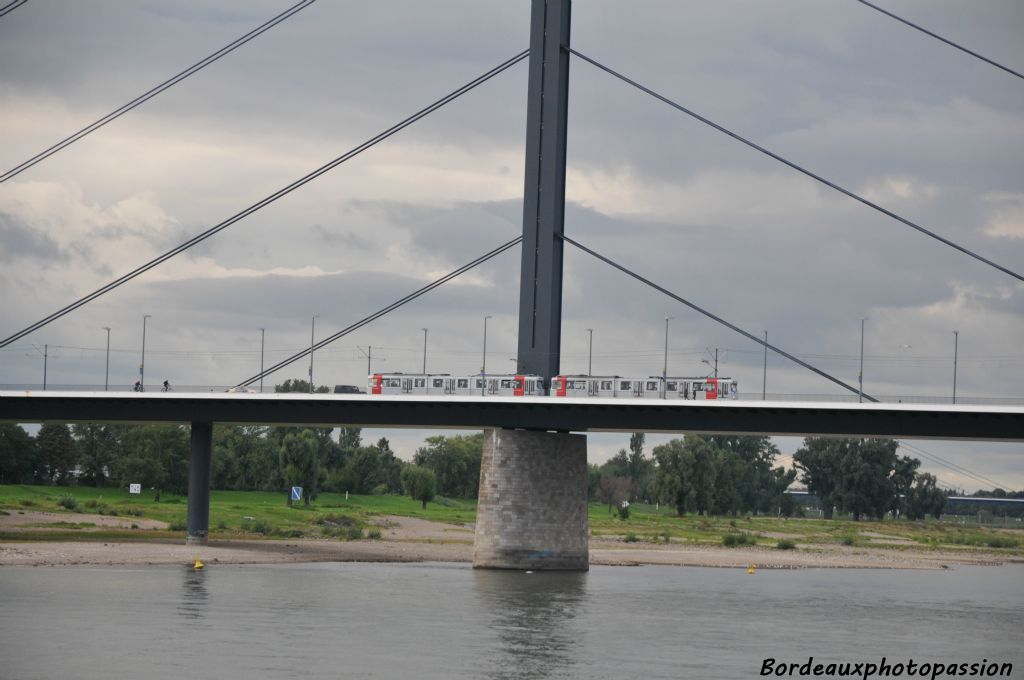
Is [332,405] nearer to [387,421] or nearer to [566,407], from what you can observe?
[387,421]

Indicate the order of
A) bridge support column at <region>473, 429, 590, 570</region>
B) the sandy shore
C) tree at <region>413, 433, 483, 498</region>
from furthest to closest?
1. tree at <region>413, 433, 483, 498</region>
2. the sandy shore
3. bridge support column at <region>473, 429, 590, 570</region>

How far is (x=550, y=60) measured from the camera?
272 feet

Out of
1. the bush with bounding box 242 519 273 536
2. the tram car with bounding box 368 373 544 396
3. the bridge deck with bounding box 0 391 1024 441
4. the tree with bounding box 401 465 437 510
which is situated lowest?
the bush with bounding box 242 519 273 536

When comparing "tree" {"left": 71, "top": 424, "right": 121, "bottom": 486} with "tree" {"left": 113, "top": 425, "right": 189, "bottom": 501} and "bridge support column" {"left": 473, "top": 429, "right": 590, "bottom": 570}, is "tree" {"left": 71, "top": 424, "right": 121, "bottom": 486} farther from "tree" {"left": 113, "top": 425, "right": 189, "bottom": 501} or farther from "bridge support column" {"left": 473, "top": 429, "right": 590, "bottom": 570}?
"bridge support column" {"left": 473, "top": 429, "right": 590, "bottom": 570}

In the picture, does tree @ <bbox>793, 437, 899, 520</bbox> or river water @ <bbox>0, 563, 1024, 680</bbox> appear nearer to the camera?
river water @ <bbox>0, 563, 1024, 680</bbox>

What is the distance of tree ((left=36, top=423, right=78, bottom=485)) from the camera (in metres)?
151

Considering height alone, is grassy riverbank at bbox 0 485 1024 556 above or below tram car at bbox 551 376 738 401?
below

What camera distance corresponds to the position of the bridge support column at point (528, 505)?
8069cm

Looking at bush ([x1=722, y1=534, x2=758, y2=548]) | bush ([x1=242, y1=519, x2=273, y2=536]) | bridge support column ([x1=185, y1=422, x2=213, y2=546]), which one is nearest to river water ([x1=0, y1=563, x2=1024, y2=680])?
bridge support column ([x1=185, y1=422, x2=213, y2=546])

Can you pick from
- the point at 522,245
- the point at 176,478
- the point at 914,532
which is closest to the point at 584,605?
the point at 522,245

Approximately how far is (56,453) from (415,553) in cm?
6815

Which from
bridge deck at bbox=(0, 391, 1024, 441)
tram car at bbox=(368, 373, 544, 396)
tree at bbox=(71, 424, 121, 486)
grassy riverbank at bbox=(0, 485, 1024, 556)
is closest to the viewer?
bridge deck at bbox=(0, 391, 1024, 441)

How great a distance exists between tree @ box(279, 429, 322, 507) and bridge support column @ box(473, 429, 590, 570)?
193 ft

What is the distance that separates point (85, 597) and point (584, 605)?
19057 mm
